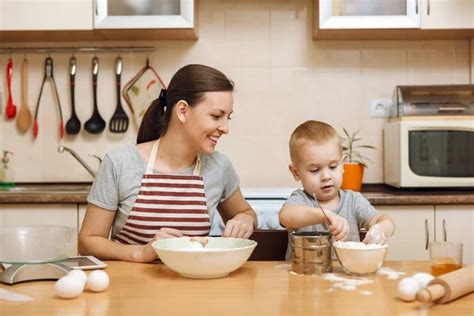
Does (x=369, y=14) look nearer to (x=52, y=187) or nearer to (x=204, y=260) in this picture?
(x=52, y=187)

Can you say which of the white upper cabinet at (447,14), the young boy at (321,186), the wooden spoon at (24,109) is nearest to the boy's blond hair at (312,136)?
the young boy at (321,186)

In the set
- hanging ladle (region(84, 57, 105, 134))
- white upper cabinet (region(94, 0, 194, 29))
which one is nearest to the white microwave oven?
white upper cabinet (region(94, 0, 194, 29))

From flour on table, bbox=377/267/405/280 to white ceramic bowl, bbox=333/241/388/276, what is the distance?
3cm

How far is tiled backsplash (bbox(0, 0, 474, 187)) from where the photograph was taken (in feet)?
10.9

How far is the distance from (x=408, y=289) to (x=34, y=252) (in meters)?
0.78

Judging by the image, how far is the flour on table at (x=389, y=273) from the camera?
1.46 m

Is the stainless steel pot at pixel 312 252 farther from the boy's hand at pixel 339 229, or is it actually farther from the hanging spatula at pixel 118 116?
the hanging spatula at pixel 118 116

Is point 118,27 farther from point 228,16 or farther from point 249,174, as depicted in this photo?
point 249,174

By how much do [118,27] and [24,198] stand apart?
2.75ft

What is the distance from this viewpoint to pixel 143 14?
2.97m

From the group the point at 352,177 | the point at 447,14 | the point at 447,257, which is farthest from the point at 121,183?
the point at 447,14

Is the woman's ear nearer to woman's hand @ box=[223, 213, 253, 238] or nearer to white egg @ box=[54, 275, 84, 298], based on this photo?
woman's hand @ box=[223, 213, 253, 238]

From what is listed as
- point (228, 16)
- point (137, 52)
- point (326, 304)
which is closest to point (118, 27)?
point (137, 52)

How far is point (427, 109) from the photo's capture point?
2977mm
